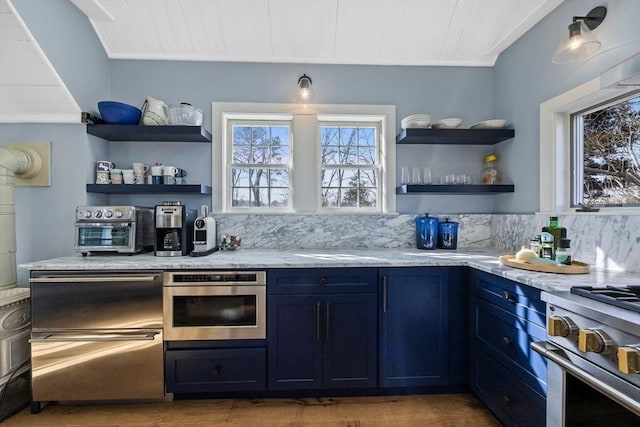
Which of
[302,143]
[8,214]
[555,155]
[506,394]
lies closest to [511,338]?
[506,394]

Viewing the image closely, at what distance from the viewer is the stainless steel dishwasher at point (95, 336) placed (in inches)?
78.1

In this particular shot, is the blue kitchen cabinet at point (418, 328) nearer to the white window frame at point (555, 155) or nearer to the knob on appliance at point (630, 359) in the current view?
the white window frame at point (555, 155)

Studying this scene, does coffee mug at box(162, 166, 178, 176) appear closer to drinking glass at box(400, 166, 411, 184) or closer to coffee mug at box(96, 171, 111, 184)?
coffee mug at box(96, 171, 111, 184)

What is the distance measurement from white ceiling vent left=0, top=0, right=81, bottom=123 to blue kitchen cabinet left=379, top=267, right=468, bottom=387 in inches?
101

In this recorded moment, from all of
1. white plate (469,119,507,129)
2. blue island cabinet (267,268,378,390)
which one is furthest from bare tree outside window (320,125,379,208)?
blue island cabinet (267,268,378,390)

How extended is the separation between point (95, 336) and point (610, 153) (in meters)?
3.34

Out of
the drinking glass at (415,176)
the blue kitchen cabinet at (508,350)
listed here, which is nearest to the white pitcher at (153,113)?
the drinking glass at (415,176)

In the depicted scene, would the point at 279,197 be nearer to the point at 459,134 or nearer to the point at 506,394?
the point at 459,134

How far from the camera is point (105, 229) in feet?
7.43

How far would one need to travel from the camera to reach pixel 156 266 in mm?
2023

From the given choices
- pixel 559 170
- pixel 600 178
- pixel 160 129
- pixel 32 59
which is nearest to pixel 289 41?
pixel 160 129

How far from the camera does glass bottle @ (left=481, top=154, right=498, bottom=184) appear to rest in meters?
2.78

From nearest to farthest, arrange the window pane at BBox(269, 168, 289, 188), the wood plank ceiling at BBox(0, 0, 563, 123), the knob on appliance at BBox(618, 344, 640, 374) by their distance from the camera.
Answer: the knob on appliance at BBox(618, 344, 640, 374), the wood plank ceiling at BBox(0, 0, 563, 123), the window pane at BBox(269, 168, 289, 188)

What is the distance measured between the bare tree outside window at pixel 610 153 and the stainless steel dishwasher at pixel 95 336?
9.18 ft
